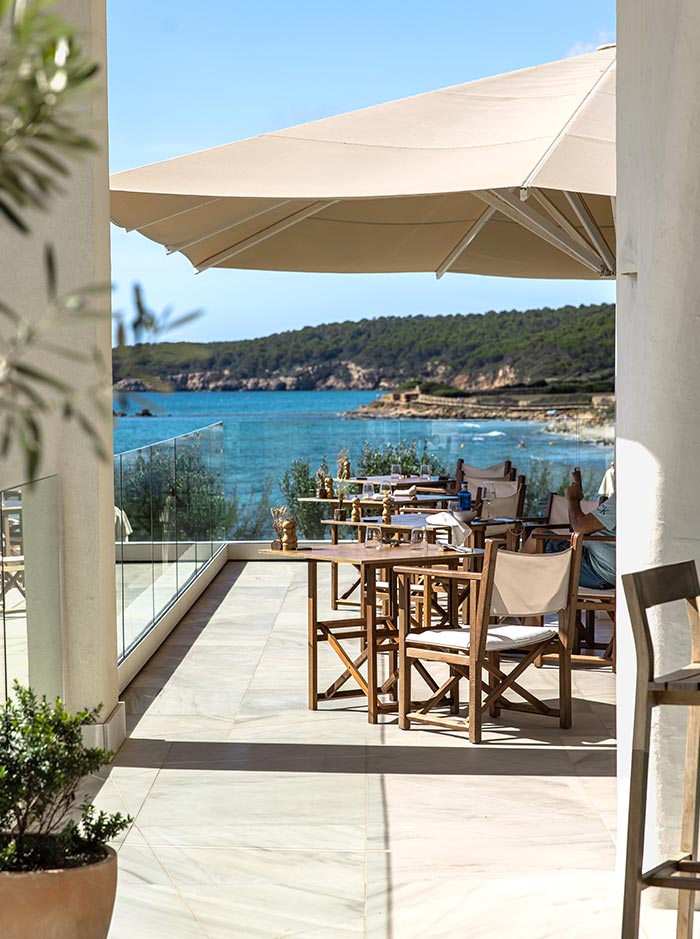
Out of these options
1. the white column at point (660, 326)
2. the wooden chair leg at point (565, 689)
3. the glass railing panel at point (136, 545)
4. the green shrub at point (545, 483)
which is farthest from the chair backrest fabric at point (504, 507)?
the white column at point (660, 326)

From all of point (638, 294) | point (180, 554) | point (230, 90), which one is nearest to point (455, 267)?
point (180, 554)

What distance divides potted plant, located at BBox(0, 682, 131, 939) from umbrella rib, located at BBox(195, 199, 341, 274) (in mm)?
4403

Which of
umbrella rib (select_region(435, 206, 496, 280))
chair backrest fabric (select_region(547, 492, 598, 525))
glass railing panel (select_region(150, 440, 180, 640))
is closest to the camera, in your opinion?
glass railing panel (select_region(150, 440, 180, 640))

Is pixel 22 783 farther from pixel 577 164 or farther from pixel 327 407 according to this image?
pixel 327 407

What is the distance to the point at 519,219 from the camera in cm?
637

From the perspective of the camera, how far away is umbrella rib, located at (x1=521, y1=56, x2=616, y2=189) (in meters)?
4.61

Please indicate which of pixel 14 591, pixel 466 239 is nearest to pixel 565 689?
pixel 14 591

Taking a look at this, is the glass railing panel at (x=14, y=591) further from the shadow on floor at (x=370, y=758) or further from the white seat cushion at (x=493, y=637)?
the white seat cushion at (x=493, y=637)

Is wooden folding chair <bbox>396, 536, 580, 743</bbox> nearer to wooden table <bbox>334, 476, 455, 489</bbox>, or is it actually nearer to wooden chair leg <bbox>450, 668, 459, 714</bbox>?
wooden chair leg <bbox>450, 668, 459, 714</bbox>

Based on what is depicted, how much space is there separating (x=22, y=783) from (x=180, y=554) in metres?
5.77

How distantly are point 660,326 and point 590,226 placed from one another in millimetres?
3560

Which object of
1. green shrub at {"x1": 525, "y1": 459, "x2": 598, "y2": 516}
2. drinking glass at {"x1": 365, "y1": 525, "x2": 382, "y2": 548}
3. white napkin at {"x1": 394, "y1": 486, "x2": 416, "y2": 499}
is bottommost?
green shrub at {"x1": 525, "y1": 459, "x2": 598, "y2": 516}

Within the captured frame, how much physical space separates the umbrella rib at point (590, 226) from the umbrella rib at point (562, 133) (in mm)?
596

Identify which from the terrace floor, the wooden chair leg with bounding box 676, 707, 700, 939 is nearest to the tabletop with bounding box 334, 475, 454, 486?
the terrace floor
